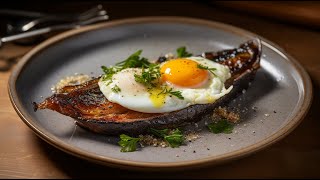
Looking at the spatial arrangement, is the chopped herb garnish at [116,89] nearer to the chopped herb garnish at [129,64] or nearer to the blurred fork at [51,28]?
the chopped herb garnish at [129,64]

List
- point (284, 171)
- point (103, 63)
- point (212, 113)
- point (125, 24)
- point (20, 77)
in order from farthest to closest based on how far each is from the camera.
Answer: point (125, 24)
point (103, 63)
point (20, 77)
point (212, 113)
point (284, 171)

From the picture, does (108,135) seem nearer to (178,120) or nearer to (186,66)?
(178,120)

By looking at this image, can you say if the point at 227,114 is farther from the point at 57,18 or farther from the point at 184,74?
the point at 57,18

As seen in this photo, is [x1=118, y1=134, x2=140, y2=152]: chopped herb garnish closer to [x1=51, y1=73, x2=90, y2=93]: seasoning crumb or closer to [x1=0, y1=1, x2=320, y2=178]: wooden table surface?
[x1=0, y1=1, x2=320, y2=178]: wooden table surface

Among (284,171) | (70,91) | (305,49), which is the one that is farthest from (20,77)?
(305,49)

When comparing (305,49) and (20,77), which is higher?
(20,77)

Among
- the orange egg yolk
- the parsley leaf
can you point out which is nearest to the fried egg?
the orange egg yolk

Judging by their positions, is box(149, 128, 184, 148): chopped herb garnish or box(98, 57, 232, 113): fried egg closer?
box(149, 128, 184, 148): chopped herb garnish
